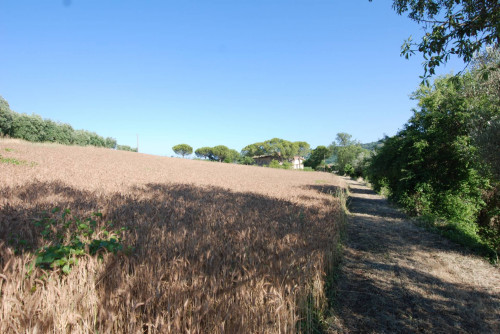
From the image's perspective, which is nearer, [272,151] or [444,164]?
[444,164]

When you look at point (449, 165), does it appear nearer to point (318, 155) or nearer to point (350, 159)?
point (350, 159)

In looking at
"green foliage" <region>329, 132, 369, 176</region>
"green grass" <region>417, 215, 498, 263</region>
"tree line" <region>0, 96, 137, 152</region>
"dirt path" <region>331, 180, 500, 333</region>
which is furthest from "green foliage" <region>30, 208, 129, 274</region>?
"green foliage" <region>329, 132, 369, 176</region>

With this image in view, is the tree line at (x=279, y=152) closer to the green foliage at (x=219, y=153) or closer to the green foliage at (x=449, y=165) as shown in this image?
the green foliage at (x=219, y=153)

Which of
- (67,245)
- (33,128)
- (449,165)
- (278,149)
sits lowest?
(67,245)

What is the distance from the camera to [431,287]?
485 centimetres

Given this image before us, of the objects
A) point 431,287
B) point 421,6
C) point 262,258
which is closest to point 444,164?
point 421,6

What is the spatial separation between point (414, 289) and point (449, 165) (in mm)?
10083

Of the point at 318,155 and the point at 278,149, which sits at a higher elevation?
the point at 278,149

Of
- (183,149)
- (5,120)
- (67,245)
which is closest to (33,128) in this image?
(5,120)

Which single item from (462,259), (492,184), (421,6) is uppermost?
(421,6)

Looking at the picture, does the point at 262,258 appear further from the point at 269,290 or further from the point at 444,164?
the point at 444,164

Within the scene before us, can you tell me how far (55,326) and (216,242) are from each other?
2263 mm

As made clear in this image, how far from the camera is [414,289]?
15.5 ft

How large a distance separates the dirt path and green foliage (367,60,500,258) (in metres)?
4.09
